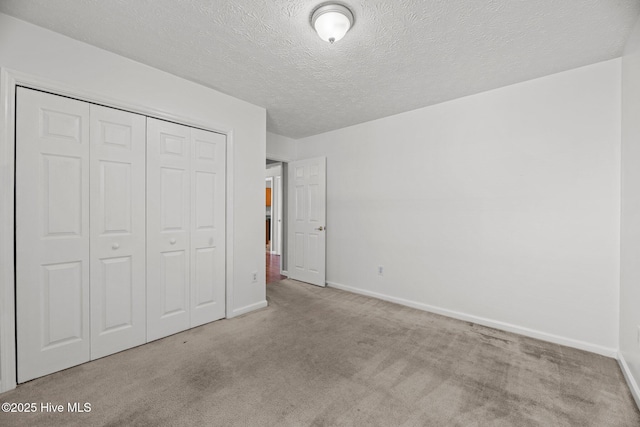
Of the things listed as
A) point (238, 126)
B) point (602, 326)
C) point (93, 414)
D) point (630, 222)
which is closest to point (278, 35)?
point (238, 126)

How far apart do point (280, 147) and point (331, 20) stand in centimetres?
303

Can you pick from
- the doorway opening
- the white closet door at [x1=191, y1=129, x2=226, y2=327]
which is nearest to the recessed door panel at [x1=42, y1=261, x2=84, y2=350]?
the white closet door at [x1=191, y1=129, x2=226, y2=327]

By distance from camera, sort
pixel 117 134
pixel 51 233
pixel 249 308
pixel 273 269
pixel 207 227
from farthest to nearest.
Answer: pixel 273 269
pixel 249 308
pixel 207 227
pixel 117 134
pixel 51 233

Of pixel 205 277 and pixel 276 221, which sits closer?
pixel 205 277

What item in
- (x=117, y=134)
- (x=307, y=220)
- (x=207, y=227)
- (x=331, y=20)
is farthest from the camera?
(x=307, y=220)

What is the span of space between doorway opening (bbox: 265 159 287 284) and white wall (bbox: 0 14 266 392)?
156 centimetres

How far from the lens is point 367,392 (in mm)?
1808

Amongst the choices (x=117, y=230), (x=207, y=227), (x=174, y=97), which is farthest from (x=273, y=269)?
(x=174, y=97)

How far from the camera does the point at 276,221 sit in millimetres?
7199

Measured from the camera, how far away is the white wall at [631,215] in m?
1.82

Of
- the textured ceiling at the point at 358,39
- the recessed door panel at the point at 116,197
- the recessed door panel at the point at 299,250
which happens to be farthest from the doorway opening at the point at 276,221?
the recessed door panel at the point at 116,197

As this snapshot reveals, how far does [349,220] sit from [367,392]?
2.58m

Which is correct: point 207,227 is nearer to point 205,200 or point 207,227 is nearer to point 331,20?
point 205,200

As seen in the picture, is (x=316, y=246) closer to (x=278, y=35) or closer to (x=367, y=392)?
(x=367, y=392)
